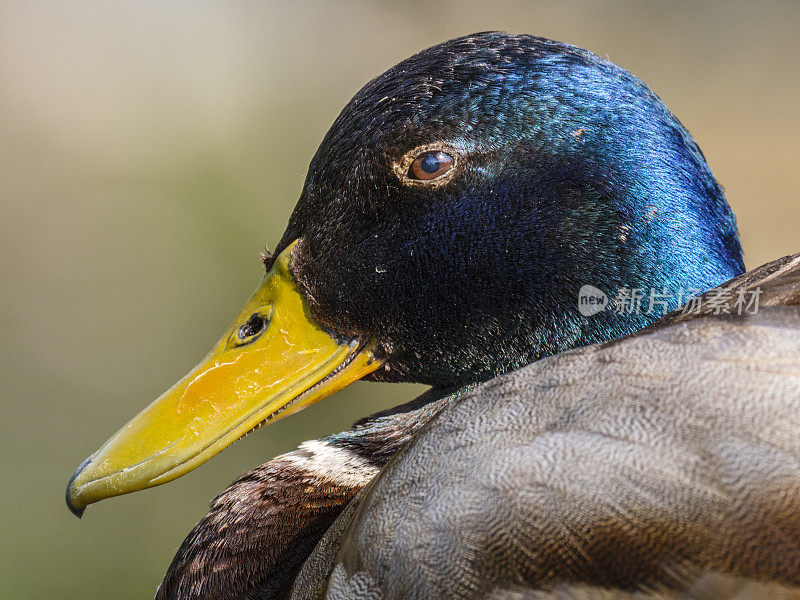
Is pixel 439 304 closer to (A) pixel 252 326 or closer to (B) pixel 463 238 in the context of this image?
(B) pixel 463 238

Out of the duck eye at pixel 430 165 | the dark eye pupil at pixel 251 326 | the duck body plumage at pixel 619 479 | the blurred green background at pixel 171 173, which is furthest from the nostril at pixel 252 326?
the blurred green background at pixel 171 173

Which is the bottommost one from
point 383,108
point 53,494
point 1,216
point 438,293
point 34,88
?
point 53,494

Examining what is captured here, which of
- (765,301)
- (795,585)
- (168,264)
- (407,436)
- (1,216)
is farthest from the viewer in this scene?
(1,216)

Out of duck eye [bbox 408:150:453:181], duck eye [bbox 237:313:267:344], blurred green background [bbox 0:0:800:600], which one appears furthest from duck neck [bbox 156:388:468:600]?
blurred green background [bbox 0:0:800:600]

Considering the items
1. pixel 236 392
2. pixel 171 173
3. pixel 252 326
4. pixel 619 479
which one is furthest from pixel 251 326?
pixel 171 173

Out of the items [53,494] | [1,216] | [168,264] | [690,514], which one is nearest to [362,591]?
[690,514]

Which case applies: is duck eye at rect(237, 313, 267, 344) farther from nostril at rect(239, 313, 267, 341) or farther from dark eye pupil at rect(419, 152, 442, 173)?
dark eye pupil at rect(419, 152, 442, 173)

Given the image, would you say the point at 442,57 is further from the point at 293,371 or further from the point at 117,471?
the point at 117,471
